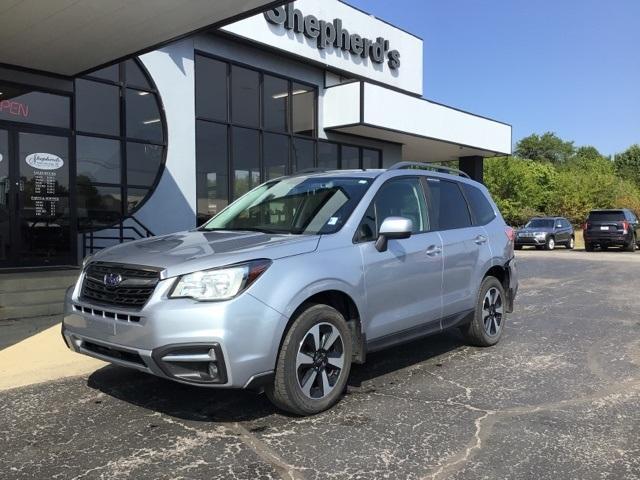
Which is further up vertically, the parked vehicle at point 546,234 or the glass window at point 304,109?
the glass window at point 304,109

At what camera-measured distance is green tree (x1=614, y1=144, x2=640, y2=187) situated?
8006cm

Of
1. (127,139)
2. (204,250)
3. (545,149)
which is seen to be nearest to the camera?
(204,250)

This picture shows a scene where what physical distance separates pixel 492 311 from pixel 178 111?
9.16 metres

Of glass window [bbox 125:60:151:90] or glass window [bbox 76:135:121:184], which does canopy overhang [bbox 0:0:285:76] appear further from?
glass window [bbox 125:60:151:90]

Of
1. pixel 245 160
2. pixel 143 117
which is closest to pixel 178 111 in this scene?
pixel 143 117

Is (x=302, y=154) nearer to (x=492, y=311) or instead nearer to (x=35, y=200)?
(x=35, y=200)

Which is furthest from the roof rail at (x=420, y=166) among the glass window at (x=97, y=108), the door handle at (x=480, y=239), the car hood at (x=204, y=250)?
the glass window at (x=97, y=108)

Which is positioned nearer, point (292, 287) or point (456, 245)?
point (292, 287)

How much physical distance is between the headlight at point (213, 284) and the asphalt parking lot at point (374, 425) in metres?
0.96

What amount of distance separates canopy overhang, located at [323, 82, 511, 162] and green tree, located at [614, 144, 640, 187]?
67728 millimetres

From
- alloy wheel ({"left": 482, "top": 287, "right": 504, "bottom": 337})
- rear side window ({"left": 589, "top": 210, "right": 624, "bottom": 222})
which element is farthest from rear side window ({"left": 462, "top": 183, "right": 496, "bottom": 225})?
rear side window ({"left": 589, "top": 210, "right": 624, "bottom": 222})

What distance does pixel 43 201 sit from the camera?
10.1 m

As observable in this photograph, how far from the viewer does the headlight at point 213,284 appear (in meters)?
3.73

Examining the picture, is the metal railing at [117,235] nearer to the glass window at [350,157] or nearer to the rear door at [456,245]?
the rear door at [456,245]
